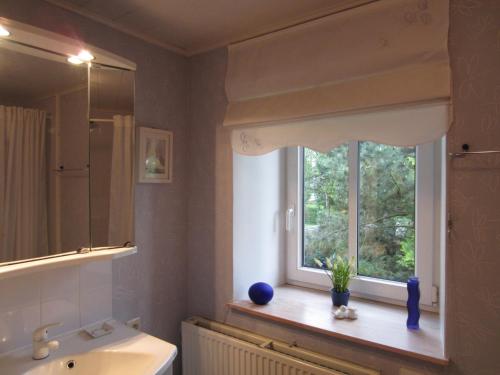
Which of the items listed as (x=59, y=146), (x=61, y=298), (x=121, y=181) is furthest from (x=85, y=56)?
(x=61, y=298)

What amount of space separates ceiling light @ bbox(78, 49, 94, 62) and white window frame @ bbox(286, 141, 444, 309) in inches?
44.9

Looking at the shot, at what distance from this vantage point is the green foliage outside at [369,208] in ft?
5.55

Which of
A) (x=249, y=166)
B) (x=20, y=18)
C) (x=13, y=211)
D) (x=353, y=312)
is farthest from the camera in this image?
(x=249, y=166)

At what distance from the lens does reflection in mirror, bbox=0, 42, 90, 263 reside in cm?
112

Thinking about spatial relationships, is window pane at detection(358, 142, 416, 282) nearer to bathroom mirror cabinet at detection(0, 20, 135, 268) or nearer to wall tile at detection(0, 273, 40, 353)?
bathroom mirror cabinet at detection(0, 20, 135, 268)

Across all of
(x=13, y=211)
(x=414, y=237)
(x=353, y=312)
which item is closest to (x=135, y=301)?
(x=13, y=211)

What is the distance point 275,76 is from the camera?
5.26 ft

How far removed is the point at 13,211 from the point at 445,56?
1.53 metres

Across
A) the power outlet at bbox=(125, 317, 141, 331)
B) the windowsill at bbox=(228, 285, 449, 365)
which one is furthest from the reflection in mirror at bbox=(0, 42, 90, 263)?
the windowsill at bbox=(228, 285, 449, 365)

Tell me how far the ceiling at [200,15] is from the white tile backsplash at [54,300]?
1.07 meters

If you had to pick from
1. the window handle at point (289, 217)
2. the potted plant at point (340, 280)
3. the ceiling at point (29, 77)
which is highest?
the ceiling at point (29, 77)

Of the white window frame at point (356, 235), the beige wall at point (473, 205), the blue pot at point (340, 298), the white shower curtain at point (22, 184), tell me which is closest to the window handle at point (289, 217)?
the white window frame at point (356, 235)

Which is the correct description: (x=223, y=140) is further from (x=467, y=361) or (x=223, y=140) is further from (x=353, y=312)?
(x=467, y=361)

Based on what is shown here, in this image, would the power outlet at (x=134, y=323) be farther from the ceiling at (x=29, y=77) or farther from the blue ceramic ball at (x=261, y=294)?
the ceiling at (x=29, y=77)
